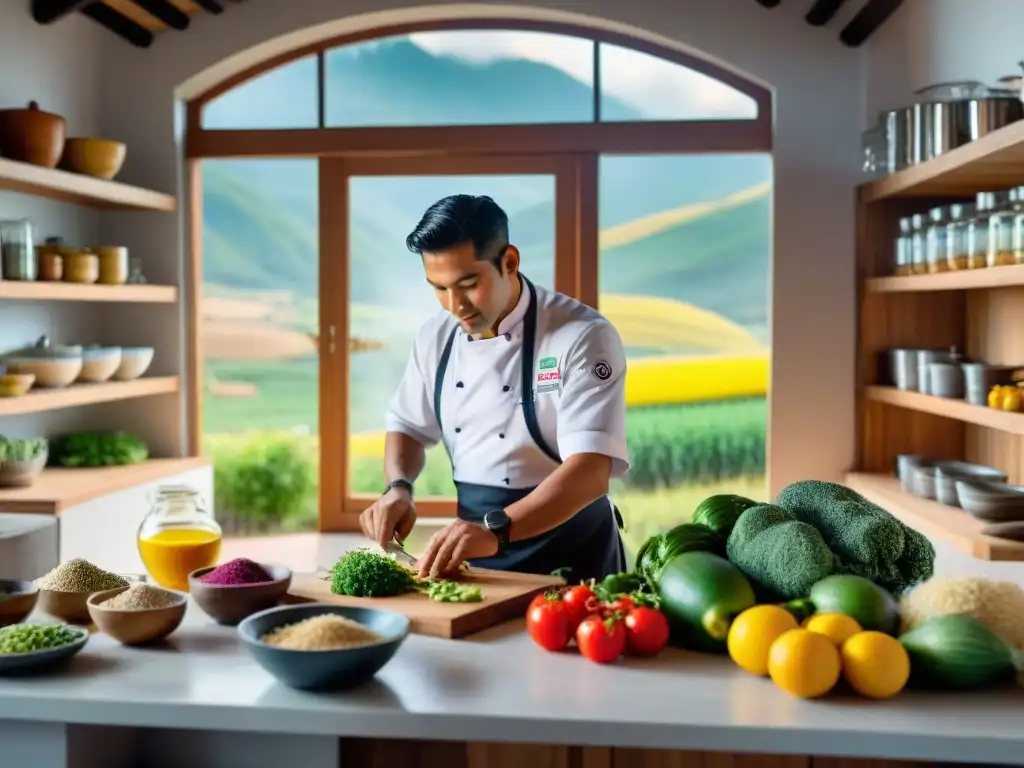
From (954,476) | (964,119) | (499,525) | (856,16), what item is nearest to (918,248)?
(964,119)

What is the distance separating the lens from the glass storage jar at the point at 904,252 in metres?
4.45

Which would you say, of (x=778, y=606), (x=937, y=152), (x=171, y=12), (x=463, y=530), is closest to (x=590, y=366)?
(x=463, y=530)

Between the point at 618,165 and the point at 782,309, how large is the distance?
0.98m

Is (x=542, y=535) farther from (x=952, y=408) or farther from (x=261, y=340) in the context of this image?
(x=261, y=340)

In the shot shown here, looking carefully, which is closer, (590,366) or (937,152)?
(590,366)

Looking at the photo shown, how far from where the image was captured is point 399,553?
2416mm

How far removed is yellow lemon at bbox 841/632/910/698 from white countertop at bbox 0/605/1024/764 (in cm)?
3

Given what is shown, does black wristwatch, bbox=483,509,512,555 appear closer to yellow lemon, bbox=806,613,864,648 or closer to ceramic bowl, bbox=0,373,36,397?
yellow lemon, bbox=806,613,864,648

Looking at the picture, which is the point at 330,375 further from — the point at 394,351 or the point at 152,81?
the point at 152,81

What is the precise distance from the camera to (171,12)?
17.0 ft

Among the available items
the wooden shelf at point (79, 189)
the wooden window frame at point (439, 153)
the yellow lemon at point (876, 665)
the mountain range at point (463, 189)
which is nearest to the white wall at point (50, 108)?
the wooden shelf at point (79, 189)

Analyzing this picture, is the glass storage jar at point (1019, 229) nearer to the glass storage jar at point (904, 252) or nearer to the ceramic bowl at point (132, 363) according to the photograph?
the glass storage jar at point (904, 252)

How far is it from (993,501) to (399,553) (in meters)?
2.03

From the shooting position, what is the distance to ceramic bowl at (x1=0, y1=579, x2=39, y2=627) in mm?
1920
